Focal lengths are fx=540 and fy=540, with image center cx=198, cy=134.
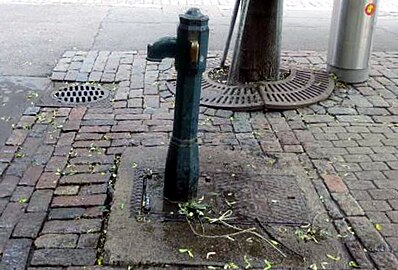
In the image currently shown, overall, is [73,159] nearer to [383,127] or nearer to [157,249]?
[157,249]

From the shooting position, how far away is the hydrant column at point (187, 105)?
3.08m

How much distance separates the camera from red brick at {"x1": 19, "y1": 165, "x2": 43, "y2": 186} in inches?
144

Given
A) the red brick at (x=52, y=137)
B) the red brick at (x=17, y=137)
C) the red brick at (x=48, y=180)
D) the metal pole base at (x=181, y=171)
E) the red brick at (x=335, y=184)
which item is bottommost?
the red brick at (x=335, y=184)

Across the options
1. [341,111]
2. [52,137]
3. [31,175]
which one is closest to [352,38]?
[341,111]

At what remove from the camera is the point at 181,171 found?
3.36m

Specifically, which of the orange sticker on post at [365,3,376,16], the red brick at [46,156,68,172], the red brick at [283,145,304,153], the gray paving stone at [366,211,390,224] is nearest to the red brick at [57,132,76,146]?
the red brick at [46,156,68,172]

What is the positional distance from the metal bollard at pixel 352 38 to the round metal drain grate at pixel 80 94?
2496mm

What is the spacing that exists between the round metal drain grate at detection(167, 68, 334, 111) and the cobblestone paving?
9cm

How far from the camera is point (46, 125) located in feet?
15.0

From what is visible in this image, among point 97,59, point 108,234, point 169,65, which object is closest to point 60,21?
point 97,59

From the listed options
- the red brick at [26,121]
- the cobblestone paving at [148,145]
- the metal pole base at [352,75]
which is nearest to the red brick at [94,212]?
the cobblestone paving at [148,145]

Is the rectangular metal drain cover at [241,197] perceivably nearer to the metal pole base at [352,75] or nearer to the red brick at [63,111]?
the red brick at [63,111]

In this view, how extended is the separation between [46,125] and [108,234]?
1.81 meters

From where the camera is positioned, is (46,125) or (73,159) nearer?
(73,159)
